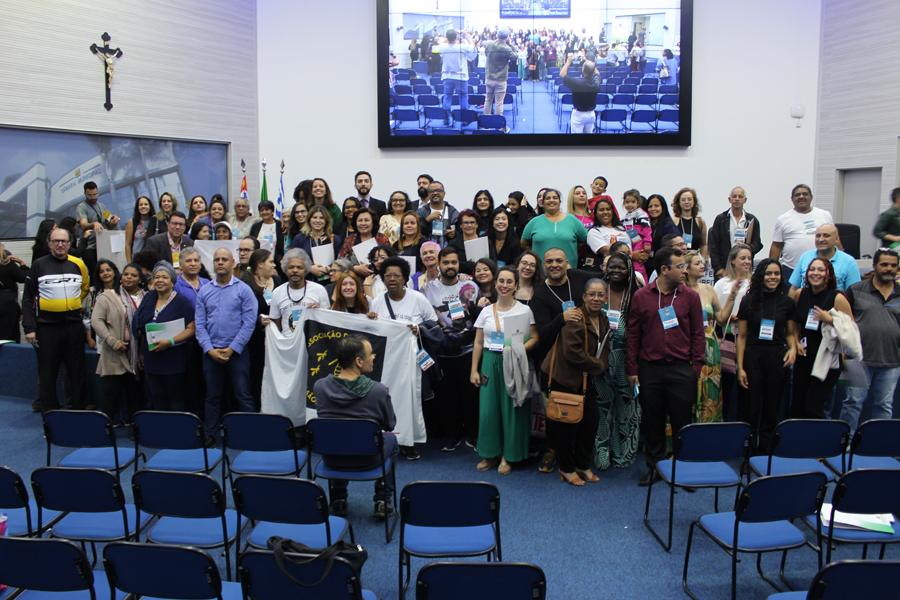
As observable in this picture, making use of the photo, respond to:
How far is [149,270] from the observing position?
6.86 m

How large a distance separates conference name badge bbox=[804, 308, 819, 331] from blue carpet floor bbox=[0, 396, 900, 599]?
56.6 inches

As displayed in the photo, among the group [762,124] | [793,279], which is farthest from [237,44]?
[793,279]

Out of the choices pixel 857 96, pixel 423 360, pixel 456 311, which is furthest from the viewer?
pixel 857 96

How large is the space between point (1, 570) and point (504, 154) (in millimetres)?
10006

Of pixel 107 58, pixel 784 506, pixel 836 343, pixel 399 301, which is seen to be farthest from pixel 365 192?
pixel 784 506

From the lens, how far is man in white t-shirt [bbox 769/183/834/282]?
7305mm

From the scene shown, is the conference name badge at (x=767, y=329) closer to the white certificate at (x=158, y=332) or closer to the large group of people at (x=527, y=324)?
the large group of people at (x=527, y=324)

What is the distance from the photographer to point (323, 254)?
6.97 meters

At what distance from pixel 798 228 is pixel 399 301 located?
437cm

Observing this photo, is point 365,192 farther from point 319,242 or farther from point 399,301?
point 399,301

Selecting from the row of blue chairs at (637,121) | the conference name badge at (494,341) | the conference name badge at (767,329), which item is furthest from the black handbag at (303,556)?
the row of blue chairs at (637,121)

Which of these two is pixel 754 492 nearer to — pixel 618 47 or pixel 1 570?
pixel 1 570

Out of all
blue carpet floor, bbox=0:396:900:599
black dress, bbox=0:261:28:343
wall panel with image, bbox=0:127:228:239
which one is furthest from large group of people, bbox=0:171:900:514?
wall panel with image, bbox=0:127:228:239

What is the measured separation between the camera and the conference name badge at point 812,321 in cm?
536
